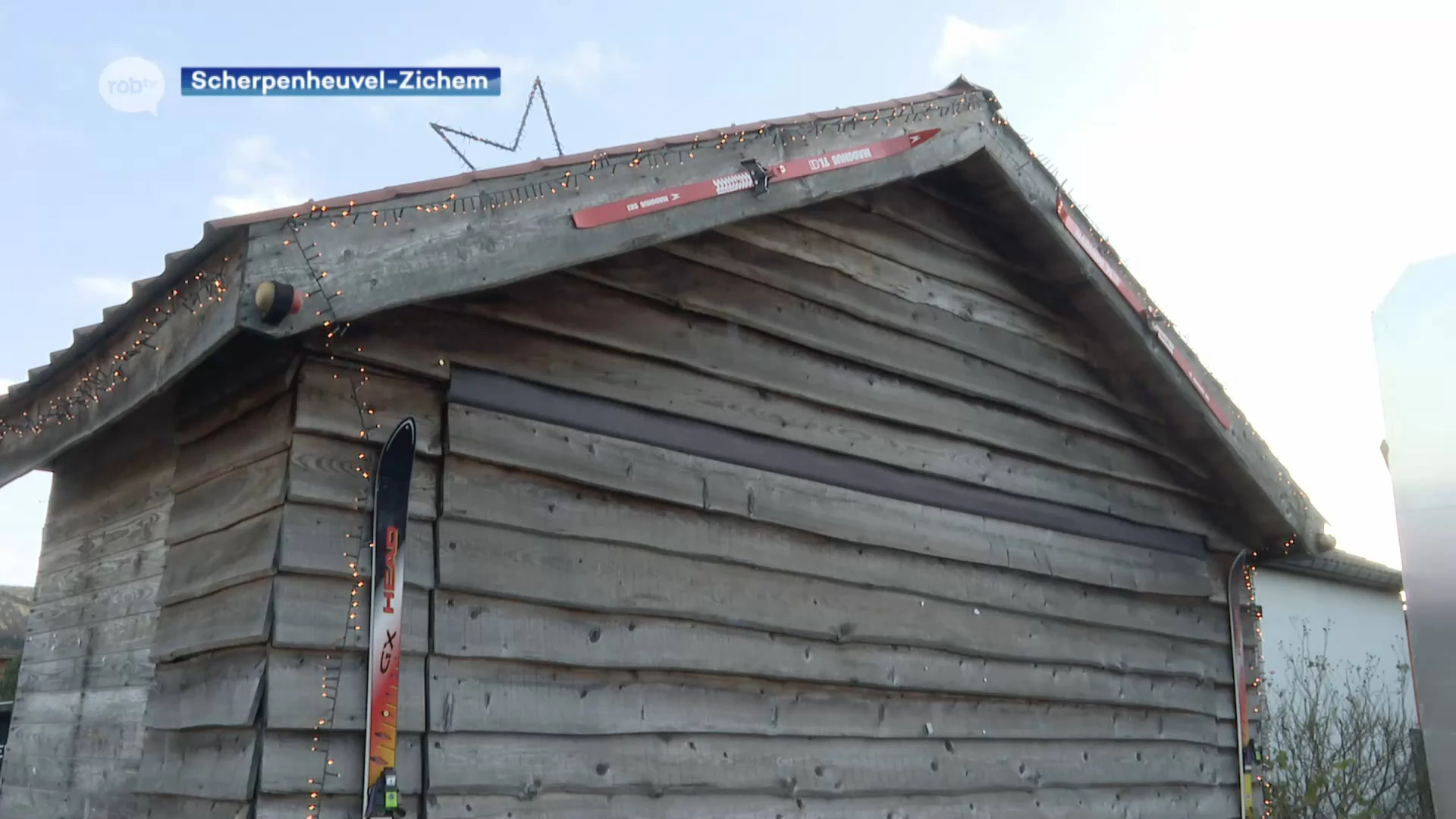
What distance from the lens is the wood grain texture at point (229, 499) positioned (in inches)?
148

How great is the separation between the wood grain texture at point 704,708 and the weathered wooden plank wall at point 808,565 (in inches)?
0.4

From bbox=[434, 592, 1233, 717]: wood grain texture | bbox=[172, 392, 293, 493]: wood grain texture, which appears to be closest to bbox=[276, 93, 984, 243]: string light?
bbox=[172, 392, 293, 493]: wood grain texture

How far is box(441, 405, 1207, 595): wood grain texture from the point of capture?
4.16 meters

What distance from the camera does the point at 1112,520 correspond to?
6555 mm

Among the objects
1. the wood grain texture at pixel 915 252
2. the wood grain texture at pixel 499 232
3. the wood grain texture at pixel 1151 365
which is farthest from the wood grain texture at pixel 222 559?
the wood grain texture at pixel 1151 365

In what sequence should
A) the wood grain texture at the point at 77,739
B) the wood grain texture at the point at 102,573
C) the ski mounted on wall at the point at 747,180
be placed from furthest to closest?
1. the wood grain texture at the point at 102,573
2. the wood grain texture at the point at 77,739
3. the ski mounted on wall at the point at 747,180

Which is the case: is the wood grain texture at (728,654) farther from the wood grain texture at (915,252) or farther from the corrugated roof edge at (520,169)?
the wood grain texture at (915,252)

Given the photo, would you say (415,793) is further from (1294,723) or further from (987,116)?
(1294,723)

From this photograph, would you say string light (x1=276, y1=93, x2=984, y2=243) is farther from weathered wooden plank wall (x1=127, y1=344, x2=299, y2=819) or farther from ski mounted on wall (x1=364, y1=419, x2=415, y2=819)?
ski mounted on wall (x1=364, y1=419, x2=415, y2=819)

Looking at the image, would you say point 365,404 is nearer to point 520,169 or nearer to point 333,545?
point 333,545

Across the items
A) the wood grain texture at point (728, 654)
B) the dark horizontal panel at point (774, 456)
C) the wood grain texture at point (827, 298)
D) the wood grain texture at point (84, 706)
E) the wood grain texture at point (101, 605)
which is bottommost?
the wood grain texture at point (84, 706)

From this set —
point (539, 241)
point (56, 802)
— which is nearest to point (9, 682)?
point (56, 802)

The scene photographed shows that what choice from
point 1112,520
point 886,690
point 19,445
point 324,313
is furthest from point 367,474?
point 1112,520

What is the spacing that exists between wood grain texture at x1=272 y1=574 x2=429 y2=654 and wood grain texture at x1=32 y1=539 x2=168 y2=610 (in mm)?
1068
